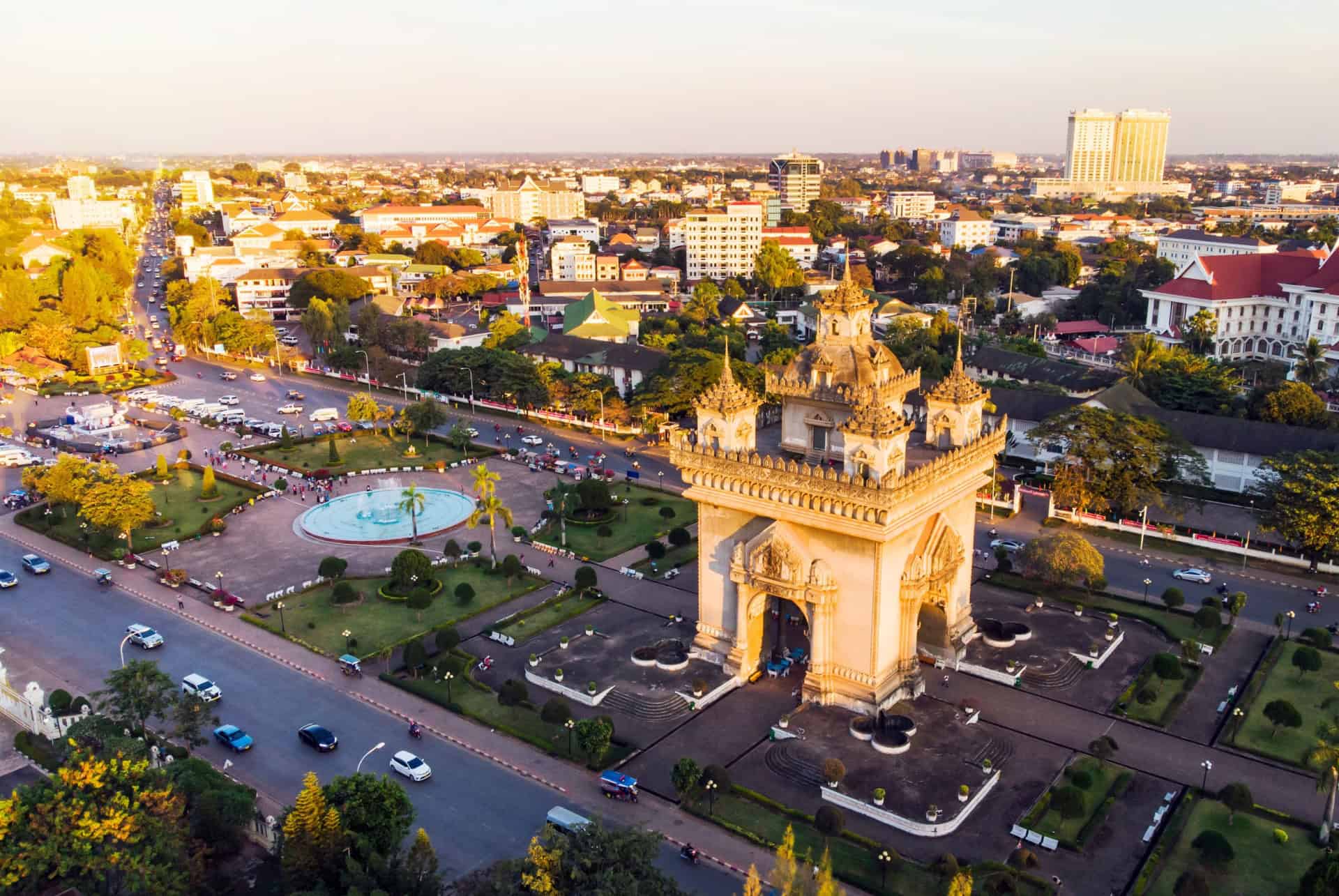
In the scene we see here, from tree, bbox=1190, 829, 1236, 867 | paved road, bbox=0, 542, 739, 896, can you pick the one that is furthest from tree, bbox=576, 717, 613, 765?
tree, bbox=1190, 829, 1236, 867

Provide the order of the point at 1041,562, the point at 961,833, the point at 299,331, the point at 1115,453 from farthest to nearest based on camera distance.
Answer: the point at 299,331, the point at 1115,453, the point at 1041,562, the point at 961,833

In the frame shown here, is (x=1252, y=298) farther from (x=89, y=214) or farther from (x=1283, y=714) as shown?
(x=89, y=214)

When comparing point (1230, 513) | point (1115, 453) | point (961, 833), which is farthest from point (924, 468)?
point (1230, 513)

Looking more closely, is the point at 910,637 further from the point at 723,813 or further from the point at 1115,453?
the point at 1115,453

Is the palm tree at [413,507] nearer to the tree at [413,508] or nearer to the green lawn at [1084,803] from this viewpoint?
the tree at [413,508]

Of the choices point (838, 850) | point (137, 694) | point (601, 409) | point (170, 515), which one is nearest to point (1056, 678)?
point (838, 850)

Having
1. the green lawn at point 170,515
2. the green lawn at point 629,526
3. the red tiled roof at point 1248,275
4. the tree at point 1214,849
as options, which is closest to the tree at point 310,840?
the tree at point 1214,849

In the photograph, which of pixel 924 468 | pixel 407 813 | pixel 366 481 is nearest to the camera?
pixel 407 813
